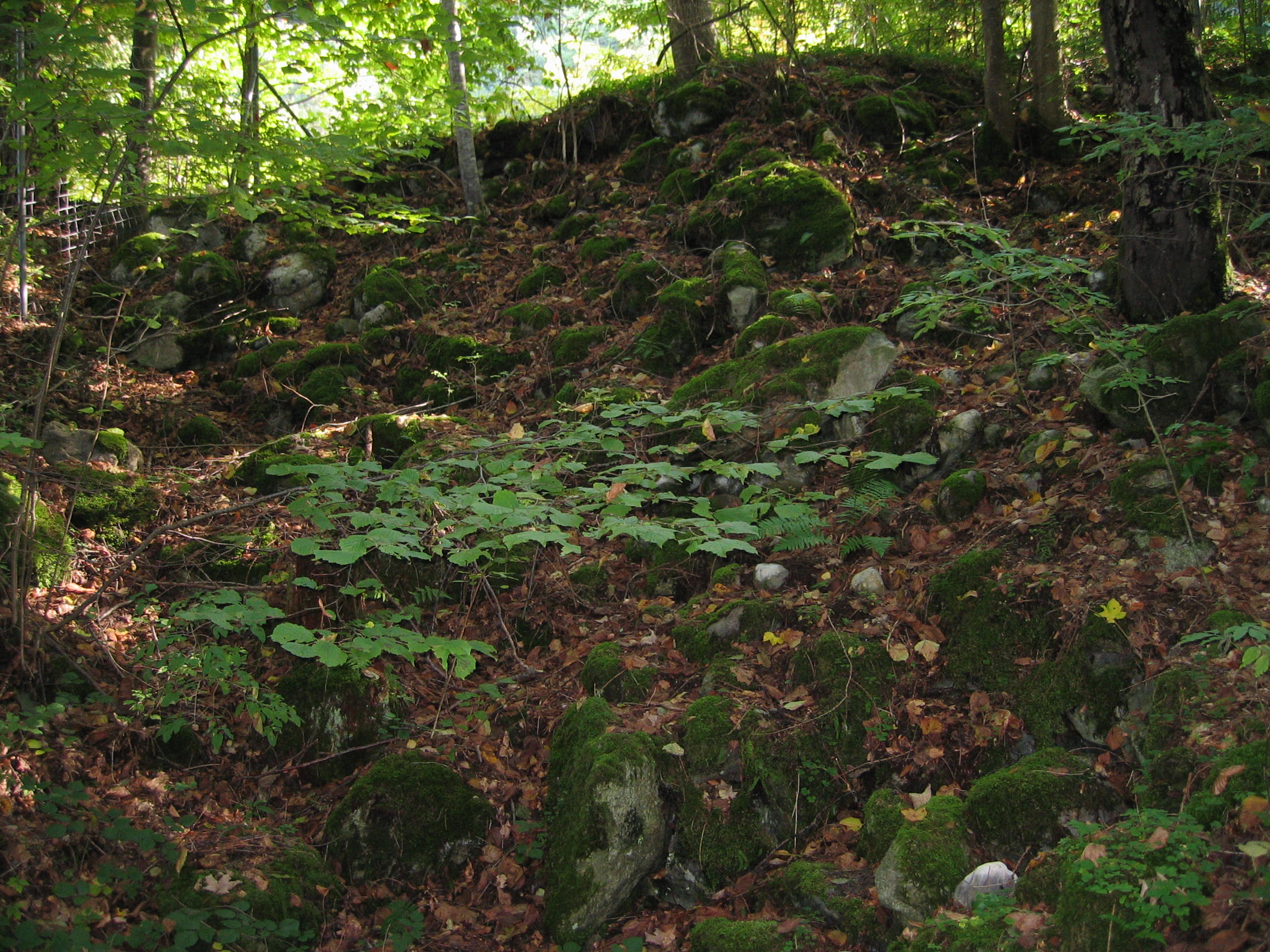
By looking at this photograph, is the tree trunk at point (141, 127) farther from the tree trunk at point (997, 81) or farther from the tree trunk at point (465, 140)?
the tree trunk at point (997, 81)

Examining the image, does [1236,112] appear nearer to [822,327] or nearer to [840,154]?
[822,327]

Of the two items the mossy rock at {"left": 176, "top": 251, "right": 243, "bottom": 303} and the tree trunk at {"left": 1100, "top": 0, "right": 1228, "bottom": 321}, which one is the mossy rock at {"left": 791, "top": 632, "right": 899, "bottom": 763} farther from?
the mossy rock at {"left": 176, "top": 251, "right": 243, "bottom": 303}

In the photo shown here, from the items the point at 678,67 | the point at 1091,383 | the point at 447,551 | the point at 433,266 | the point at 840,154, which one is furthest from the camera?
the point at 678,67

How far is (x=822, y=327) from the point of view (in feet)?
20.2

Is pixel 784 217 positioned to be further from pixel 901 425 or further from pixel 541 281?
pixel 901 425

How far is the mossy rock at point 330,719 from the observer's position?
416 centimetres

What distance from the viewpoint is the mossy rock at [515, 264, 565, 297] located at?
830 centimetres

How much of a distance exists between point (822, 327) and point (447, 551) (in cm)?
A: 333

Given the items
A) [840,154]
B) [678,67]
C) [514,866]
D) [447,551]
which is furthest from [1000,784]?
[678,67]

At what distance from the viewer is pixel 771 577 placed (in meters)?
4.50

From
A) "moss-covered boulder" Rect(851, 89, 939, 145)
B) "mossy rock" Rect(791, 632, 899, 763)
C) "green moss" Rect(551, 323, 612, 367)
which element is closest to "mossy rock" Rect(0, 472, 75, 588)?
"green moss" Rect(551, 323, 612, 367)

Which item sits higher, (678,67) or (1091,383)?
(678,67)

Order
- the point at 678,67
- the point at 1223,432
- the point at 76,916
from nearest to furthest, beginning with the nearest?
the point at 76,916, the point at 1223,432, the point at 678,67

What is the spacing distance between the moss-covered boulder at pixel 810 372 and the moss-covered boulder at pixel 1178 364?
151 centimetres
